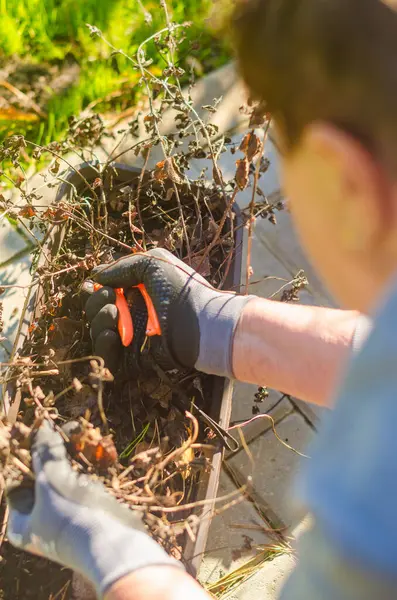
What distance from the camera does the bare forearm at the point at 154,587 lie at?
90 cm

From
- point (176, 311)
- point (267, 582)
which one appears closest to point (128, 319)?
point (176, 311)

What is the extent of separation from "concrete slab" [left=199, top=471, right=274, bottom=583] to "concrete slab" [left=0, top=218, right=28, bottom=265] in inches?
36.0

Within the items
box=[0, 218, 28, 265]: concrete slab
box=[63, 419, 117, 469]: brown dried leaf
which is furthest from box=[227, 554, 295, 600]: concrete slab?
box=[0, 218, 28, 265]: concrete slab

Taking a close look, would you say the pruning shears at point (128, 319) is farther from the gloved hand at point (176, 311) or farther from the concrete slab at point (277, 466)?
the concrete slab at point (277, 466)

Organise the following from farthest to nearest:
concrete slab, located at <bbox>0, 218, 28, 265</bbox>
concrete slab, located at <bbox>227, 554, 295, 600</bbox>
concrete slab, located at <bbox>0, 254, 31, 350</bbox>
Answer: concrete slab, located at <bbox>0, 218, 28, 265</bbox>
concrete slab, located at <bbox>0, 254, 31, 350</bbox>
concrete slab, located at <bbox>227, 554, 295, 600</bbox>

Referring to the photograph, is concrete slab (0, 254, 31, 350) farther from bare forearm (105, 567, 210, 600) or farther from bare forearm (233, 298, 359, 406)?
bare forearm (105, 567, 210, 600)

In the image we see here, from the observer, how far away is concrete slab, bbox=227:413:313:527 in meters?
1.51

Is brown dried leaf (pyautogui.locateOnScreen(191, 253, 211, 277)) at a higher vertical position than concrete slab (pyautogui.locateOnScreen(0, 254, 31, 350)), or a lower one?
higher

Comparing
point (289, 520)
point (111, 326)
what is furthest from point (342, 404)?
point (289, 520)

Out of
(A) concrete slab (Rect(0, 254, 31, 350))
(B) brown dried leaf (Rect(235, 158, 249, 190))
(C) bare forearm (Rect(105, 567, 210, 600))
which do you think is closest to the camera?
(C) bare forearm (Rect(105, 567, 210, 600))

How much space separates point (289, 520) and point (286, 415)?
28 centimetres

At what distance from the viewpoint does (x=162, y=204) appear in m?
1.54

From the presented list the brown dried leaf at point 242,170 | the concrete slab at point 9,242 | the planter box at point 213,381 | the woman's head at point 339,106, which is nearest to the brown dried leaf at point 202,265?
the planter box at point 213,381

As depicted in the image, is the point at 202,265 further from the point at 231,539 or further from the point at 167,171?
the point at 231,539
